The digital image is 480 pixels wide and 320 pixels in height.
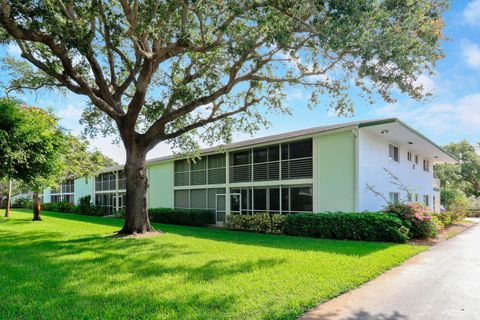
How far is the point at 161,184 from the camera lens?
93.0 feet

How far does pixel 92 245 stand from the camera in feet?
38.0

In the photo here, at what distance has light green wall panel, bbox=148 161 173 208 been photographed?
27314 mm

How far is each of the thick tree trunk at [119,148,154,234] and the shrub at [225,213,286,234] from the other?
6341mm

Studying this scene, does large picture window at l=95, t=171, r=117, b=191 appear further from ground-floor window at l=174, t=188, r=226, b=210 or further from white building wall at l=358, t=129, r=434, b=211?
white building wall at l=358, t=129, r=434, b=211

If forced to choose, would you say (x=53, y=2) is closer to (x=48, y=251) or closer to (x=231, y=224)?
(x=48, y=251)

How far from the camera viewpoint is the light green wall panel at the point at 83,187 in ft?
134

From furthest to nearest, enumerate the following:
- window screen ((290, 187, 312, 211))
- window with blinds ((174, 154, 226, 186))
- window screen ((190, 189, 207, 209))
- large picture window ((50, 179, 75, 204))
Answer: large picture window ((50, 179, 75, 204)) < window screen ((190, 189, 207, 209)) < window with blinds ((174, 154, 226, 186)) < window screen ((290, 187, 312, 211))

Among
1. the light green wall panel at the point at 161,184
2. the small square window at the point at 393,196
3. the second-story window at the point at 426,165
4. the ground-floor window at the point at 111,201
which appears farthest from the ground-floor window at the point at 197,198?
the second-story window at the point at 426,165

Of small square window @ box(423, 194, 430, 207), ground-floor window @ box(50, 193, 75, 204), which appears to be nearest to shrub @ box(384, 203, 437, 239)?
small square window @ box(423, 194, 430, 207)

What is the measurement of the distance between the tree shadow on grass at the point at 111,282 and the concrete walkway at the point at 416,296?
74.8 inches

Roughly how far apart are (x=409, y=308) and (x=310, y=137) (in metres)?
11.9

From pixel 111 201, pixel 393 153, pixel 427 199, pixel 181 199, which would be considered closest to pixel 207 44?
pixel 393 153

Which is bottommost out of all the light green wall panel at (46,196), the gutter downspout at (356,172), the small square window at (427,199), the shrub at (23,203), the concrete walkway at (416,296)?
the shrub at (23,203)

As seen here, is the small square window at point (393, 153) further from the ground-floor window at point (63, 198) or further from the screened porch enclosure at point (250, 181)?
the ground-floor window at point (63, 198)
